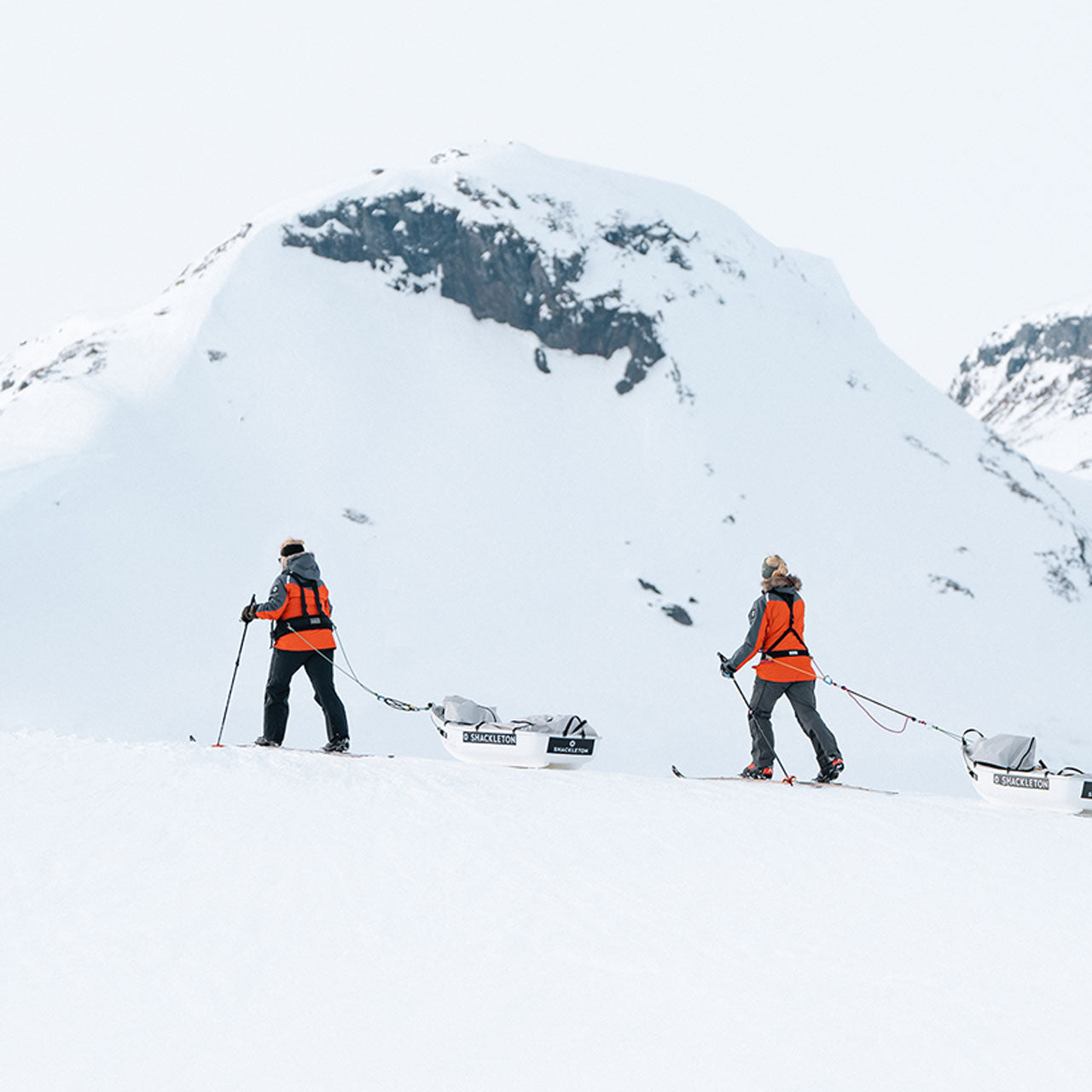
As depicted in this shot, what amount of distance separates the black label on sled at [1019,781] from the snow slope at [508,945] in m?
1.56

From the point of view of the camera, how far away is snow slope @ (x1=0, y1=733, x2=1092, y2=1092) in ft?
9.32

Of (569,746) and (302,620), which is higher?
(302,620)

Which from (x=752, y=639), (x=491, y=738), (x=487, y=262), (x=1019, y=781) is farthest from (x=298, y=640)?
(x=487, y=262)

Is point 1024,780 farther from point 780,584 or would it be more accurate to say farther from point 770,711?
point 780,584

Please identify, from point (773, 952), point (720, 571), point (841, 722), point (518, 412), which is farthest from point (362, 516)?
point (773, 952)

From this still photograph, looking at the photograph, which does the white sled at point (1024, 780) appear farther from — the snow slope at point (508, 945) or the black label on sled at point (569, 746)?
the black label on sled at point (569, 746)

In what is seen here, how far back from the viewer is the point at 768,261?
43094 mm

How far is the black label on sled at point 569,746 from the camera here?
337 inches

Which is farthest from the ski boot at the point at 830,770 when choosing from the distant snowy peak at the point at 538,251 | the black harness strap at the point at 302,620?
the distant snowy peak at the point at 538,251

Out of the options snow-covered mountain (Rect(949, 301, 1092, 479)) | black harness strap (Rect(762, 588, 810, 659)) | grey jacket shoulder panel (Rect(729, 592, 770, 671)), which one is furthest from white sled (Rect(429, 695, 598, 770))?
snow-covered mountain (Rect(949, 301, 1092, 479))

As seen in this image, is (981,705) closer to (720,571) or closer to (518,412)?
(720,571)

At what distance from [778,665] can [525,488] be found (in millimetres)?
23249

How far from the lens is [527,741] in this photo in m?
8.59

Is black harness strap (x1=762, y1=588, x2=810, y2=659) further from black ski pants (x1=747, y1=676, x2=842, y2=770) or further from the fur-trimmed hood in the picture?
black ski pants (x1=747, y1=676, x2=842, y2=770)
